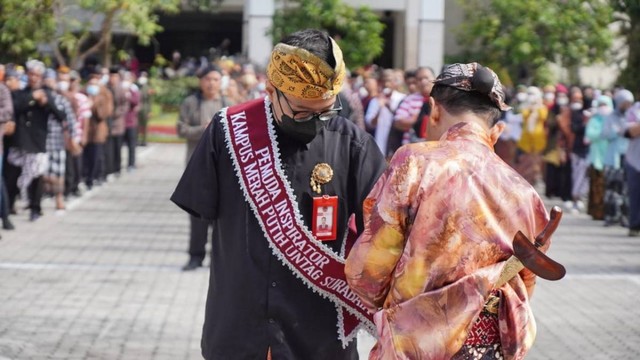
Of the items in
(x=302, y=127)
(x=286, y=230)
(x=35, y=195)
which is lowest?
(x=35, y=195)

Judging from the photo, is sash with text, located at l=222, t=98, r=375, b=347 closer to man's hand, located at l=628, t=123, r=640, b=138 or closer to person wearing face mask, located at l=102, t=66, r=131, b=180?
man's hand, located at l=628, t=123, r=640, b=138

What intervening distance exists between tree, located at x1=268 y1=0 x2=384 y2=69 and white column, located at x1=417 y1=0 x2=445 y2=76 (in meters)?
6.19

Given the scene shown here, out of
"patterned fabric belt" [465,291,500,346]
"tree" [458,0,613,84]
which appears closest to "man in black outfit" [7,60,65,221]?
"patterned fabric belt" [465,291,500,346]

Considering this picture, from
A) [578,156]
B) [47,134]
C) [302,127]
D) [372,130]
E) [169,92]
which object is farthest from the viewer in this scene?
[169,92]

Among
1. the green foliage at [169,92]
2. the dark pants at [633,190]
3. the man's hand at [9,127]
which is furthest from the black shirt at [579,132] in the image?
the green foliage at [169,92]

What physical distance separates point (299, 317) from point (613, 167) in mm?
13546

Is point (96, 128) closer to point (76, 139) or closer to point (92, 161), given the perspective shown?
point (92, 161)

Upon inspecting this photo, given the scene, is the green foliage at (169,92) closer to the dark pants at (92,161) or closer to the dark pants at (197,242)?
the dark pants at (92,161)

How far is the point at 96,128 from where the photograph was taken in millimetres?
19953

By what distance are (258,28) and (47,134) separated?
18121 millimetres

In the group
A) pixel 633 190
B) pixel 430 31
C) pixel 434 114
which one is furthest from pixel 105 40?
pixel 434 114

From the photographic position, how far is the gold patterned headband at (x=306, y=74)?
4453mm

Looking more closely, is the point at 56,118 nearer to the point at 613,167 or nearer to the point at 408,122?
the point at 408,122

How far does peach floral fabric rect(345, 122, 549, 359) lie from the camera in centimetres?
376
